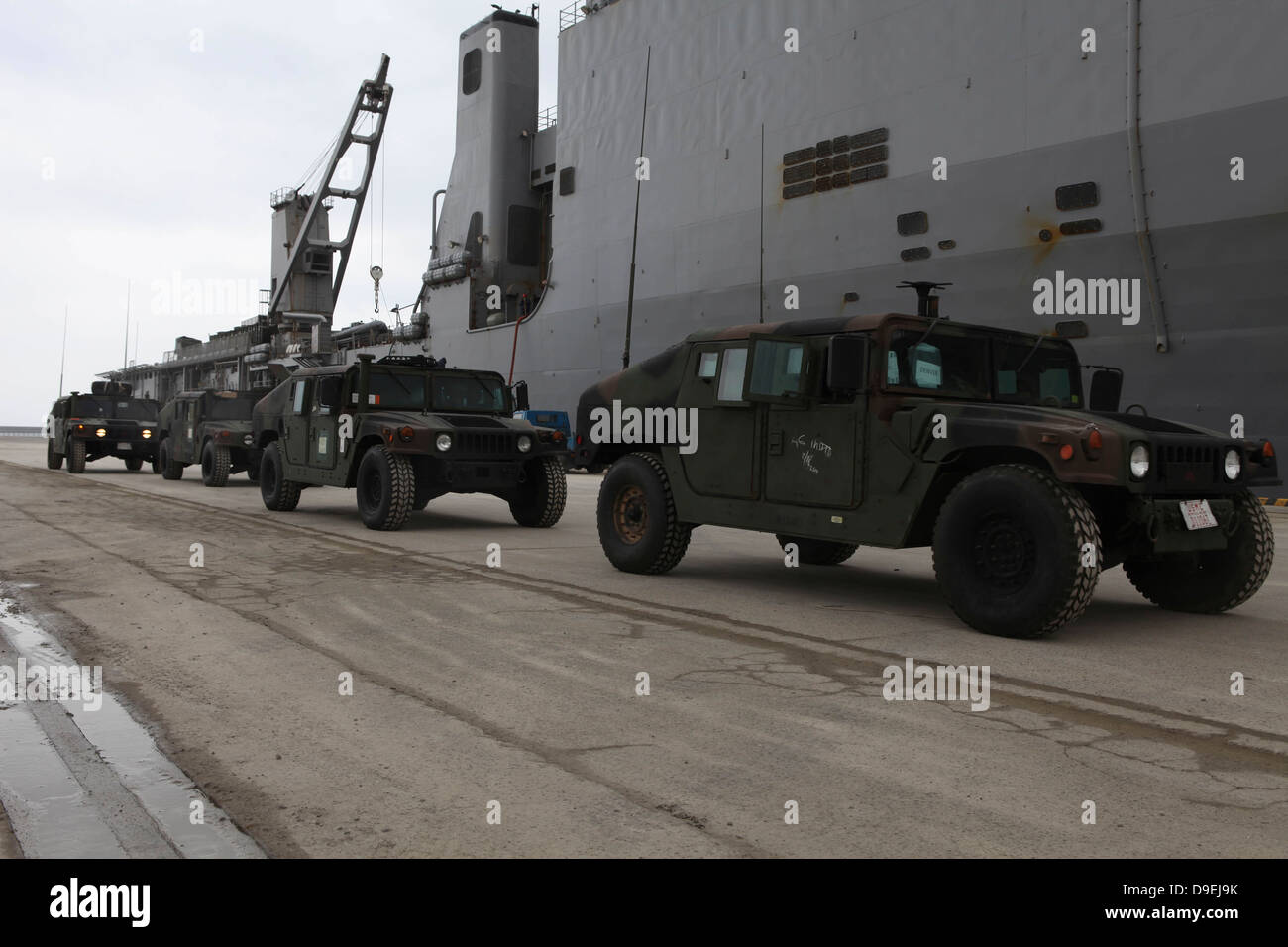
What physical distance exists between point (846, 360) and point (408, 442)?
20.0 ft

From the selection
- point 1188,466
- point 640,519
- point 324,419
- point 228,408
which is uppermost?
point 228,408

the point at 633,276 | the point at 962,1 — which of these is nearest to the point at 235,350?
the point at 633,276

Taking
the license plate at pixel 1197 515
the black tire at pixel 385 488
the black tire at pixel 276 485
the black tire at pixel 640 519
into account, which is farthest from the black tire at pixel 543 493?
the license plate at pixel 1197 515

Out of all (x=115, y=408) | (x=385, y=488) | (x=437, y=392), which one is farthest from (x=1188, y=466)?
(x=115, y=408)

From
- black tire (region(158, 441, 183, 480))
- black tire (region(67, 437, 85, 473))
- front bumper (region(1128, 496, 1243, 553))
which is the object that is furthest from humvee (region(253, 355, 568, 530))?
black tire (region(67, 437, 85, 473))

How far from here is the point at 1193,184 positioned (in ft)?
48.4

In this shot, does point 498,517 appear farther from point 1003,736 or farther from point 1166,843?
point 1166,843

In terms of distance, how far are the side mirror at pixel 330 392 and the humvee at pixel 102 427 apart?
43.9ft

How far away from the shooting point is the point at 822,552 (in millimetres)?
9039

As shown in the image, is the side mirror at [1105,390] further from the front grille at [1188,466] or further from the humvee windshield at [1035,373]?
the front grille at [1188,466]

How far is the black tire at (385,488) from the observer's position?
11.2m

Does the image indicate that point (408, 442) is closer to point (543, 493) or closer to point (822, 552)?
point (543, 493)

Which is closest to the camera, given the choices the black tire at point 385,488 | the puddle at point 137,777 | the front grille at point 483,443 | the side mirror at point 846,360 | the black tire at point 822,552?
the puddle at point 137,777

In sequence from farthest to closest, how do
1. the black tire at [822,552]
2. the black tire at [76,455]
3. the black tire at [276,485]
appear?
the black tire at [76,455] → the black tire at [276,485] → the black tire at [822,552]
